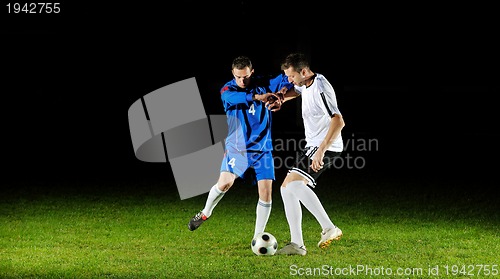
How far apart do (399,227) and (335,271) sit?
2295 millimetres

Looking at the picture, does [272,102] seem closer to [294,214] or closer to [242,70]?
[242,70]

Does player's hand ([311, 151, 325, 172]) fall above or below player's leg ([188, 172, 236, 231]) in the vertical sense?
above

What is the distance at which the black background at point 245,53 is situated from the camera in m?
20.5

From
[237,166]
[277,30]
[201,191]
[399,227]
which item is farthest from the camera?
[277,30]

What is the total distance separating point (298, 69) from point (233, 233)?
2111mm

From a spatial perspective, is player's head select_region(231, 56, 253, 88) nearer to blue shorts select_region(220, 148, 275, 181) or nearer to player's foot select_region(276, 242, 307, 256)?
blue shorts select_region(220, 148, 275, 181)

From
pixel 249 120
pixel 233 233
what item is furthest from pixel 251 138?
pixel 233 233

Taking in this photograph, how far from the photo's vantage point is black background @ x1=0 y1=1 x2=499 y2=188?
67.3ft

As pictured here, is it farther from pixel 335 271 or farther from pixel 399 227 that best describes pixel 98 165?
pixel 335 271

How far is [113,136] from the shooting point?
17.7 metres

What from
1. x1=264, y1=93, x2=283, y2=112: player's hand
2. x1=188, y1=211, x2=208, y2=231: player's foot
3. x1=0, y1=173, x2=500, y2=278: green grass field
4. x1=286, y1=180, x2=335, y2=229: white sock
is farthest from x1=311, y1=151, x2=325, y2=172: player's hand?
x1=188, y1=211, x2=208, y2=231: player's foot

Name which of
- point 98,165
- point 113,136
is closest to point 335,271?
point 98,165

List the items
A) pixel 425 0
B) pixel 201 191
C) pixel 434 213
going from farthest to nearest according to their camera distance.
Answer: pixel 425 0, pixel 201 191, pixel 434 213

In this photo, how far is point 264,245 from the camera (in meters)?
7.07
